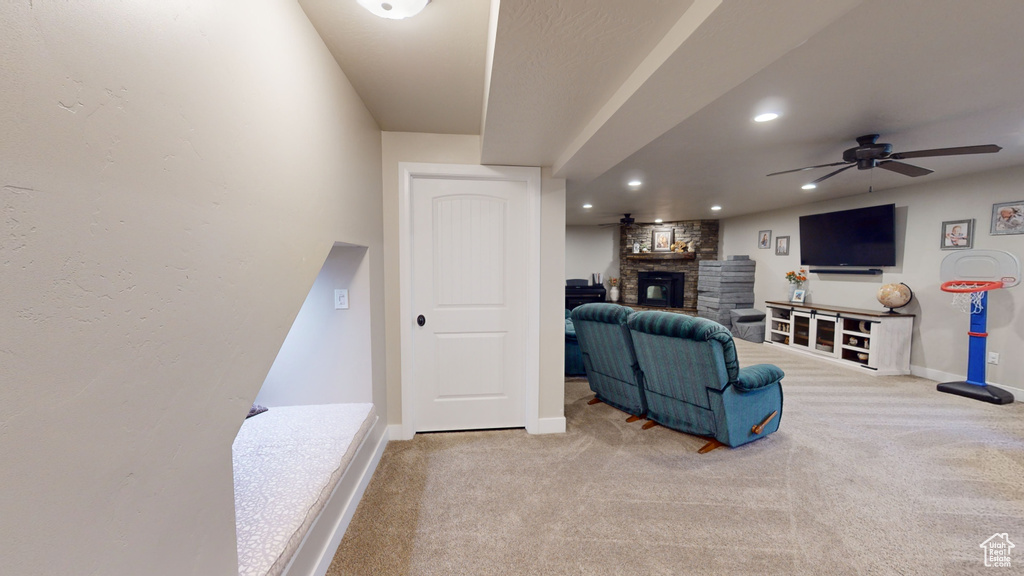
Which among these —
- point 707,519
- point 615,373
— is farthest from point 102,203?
point 615,373

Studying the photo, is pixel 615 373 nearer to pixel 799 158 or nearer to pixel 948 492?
pixel 948 492

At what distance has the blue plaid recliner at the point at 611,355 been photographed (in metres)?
2.91

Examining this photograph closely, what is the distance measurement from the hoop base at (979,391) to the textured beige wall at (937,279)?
26 cm

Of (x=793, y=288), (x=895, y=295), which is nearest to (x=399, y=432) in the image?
(x=895, y=295)

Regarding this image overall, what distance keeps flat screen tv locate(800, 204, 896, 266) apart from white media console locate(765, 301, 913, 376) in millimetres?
696

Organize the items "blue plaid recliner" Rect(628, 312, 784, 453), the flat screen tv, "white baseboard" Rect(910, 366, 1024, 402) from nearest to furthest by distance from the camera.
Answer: "blue plaid recliner" Rect(628, 312, 784, 453) → "white baseboard" Rect(910, 366, 1024, 402) → the flat screen tv

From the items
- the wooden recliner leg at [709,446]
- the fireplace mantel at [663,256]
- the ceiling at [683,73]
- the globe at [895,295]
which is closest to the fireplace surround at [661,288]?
the fireplace mantel at [663,256]

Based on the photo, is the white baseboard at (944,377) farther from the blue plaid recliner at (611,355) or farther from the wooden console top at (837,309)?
the blue plaid recliner at (611,355)

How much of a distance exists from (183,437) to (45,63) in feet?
2.23

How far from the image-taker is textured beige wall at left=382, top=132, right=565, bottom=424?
101 inches

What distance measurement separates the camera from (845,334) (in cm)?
484

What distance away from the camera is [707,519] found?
188cm

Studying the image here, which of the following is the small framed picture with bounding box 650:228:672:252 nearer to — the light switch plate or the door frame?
the door frame

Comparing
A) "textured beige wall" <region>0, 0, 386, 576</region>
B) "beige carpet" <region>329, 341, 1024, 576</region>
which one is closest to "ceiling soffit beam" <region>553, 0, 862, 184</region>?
"textured beige wall" <region>0, 0, 386, 576</region>
